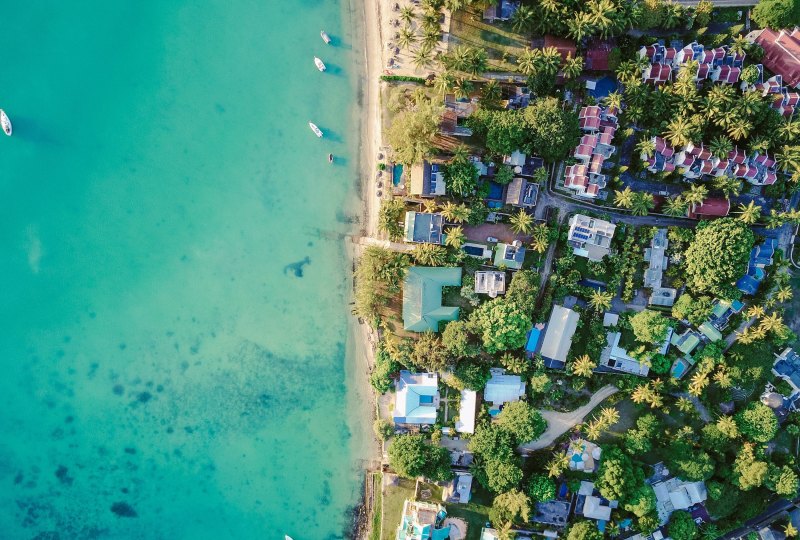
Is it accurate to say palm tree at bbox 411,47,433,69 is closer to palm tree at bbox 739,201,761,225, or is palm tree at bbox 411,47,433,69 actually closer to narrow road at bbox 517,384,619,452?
palm tree at bbox 739,201,761,225

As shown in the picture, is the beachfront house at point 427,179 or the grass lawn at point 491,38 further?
the grass lawn at point 491,38

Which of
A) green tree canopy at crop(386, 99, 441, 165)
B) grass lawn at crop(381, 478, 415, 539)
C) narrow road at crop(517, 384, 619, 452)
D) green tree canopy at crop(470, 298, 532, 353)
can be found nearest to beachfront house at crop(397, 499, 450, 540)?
grass lawn at crop(381, 478, 415, 539)

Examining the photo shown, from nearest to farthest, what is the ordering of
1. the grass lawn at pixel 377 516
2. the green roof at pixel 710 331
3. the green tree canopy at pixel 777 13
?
the green tree canopy at pixel 777 13
the green roof at pixel 710 331
the grass lawn at pixel 377 516

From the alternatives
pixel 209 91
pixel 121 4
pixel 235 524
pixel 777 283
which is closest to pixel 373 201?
pixel 209 91

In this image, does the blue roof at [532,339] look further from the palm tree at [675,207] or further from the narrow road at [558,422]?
the palm tree at [675,207]

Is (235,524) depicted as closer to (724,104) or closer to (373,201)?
(373,201)

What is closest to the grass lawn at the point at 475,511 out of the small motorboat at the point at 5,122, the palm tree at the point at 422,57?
the palm tree at the point at 422,57
